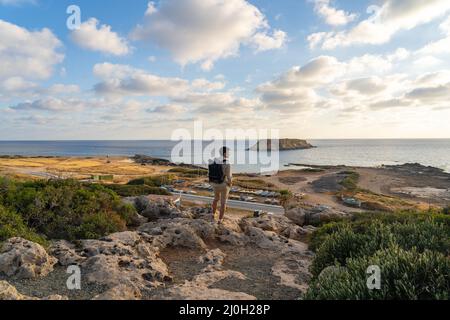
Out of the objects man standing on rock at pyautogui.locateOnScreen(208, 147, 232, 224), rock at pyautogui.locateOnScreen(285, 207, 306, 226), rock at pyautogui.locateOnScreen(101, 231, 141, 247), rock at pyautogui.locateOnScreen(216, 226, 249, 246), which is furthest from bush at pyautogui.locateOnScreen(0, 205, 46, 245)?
rock at pyautogui.locateOnScreen(285, 207, 306, 226)

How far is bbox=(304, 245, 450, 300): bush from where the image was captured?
409cm

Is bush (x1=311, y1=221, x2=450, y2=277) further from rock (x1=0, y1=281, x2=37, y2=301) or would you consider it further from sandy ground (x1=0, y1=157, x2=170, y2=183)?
sandy ground (x1=0, y1=157, x2=170, y2=183)

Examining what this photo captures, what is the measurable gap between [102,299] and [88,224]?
15.5 feet

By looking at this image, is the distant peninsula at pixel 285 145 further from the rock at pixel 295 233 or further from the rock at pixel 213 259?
the rock at pixel 213 259

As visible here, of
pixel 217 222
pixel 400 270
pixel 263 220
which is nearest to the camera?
pixel 400 270

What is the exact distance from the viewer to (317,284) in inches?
190

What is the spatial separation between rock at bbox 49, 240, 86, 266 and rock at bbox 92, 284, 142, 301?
6.31 ft

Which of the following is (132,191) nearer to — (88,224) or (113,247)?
(88,224)

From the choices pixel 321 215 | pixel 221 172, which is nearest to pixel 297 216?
pixel 321 215

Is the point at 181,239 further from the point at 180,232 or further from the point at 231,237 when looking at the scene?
the point at 231,237

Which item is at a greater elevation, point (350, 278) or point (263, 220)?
point (350, 278)

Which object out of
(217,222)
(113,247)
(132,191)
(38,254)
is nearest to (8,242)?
(38,254)

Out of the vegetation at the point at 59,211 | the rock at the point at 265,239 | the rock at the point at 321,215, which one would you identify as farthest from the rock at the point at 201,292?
the rock at the point at 321,215

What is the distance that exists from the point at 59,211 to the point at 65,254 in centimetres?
311
